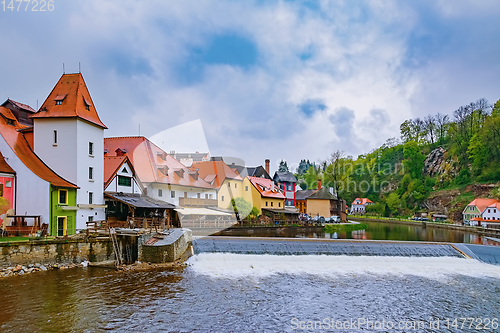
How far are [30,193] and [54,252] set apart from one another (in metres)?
5.70

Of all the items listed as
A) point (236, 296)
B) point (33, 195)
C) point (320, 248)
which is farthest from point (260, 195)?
point (236, 296)

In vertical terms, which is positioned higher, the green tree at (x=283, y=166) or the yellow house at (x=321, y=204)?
the green tree at (x=283, y=166)

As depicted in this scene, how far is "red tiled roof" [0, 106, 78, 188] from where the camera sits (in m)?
23.3

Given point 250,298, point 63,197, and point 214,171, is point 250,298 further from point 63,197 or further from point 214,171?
point 214,171

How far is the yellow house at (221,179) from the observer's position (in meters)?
43.2

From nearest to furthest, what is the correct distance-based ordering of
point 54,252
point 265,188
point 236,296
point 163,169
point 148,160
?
point 236,296 → point 54,252 → point 148,160 → point 163,169 → point 265,188

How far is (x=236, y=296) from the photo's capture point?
50.1 feet

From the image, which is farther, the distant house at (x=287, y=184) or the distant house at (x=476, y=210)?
the distant house at (x=287, y=184)

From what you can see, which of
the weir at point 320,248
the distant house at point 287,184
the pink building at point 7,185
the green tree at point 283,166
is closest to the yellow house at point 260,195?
the distant house at point 287,184

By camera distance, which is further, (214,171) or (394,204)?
(394,204)

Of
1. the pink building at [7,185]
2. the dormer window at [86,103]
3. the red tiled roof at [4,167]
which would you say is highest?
the dormer window at [86,103]

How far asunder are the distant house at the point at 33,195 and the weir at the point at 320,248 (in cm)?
900

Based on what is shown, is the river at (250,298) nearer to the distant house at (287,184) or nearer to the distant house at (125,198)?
the distant house at (125,198)

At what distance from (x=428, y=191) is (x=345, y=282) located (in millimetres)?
72358
